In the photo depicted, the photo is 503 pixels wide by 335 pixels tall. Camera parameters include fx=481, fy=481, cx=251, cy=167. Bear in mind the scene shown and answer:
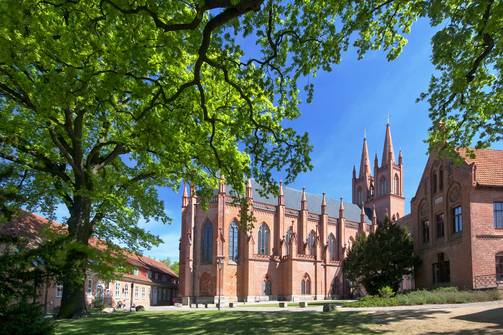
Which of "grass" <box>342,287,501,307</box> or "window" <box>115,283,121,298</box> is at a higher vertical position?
"grass" <box>342,287,501,307</box>

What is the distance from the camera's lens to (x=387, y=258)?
34562mm

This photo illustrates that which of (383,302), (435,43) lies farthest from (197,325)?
(435,43)

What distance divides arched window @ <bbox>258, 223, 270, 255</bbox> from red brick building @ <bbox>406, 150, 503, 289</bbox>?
1149 inches

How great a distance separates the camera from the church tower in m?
86.2

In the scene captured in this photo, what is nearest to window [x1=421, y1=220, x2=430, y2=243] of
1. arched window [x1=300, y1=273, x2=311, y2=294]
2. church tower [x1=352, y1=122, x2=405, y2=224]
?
arched window [x1=300, y1=273, x2=311, y2=294]

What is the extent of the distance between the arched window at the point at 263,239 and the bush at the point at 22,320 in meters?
54.7

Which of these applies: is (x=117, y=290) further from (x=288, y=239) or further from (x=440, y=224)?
(x=440, y=224)

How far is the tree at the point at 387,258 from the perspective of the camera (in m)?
35.0

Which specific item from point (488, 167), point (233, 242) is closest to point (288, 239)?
point (233, 242)

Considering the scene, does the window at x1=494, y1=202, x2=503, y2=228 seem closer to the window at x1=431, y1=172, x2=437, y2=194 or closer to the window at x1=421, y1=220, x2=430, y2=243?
the window at x1=431, y1=172, x2=437, y2=194

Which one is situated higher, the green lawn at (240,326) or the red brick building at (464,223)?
the red brick building at (464,223)

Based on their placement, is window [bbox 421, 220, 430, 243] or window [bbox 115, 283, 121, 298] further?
window [bbox 115, 283, 121, 298]

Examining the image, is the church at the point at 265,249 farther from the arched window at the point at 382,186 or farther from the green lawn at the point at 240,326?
the green lawn at the point at 240,326

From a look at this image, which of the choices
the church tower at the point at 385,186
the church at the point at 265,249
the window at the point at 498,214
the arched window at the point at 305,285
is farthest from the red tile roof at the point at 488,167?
the church tower at the point at 385,186
